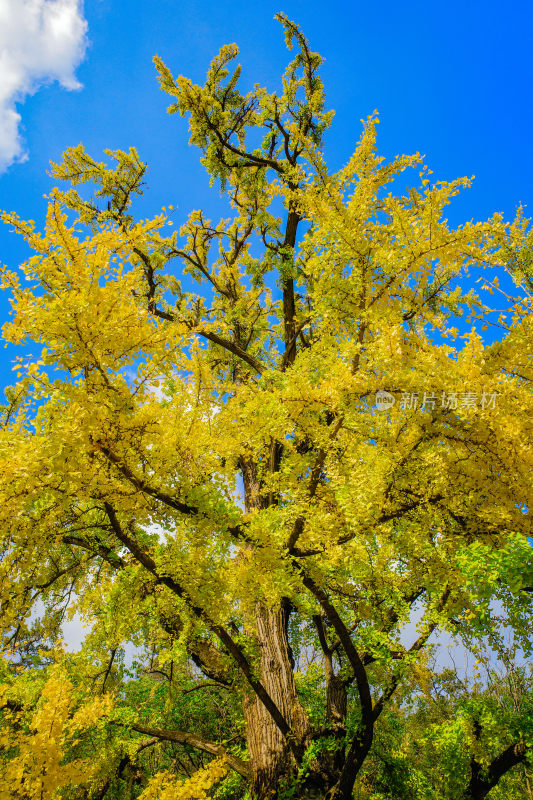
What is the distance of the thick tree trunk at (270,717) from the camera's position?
5270 mm

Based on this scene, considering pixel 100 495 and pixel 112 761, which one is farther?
pixel 112 761

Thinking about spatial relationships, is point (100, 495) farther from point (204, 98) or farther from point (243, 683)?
point (204, 98)

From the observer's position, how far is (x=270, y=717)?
5668 millimetres

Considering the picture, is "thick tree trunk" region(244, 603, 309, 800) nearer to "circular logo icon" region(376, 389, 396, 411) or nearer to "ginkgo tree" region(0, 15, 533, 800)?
"ginkgo tree" region(0, 15, 533, 800)

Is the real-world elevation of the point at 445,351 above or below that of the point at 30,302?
above

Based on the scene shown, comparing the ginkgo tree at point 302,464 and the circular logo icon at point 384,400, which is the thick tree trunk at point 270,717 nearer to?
the ginkgo tree at point 302,464

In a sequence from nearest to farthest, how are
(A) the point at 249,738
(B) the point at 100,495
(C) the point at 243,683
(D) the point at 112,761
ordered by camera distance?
1. (B) the point at 100,495
2. (C) the point at 243,683
3. (A) the point at 249,738
4. (D) the point at 112,761

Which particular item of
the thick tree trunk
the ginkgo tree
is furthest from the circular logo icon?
the thick tree trunk

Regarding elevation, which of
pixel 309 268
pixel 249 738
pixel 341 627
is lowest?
pixel 249 738

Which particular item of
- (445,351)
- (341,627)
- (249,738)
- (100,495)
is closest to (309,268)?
(445,351)

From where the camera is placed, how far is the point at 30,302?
311cm

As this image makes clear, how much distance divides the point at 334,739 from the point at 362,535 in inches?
139

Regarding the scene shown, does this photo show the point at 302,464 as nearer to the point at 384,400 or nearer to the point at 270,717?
the point at 384,400

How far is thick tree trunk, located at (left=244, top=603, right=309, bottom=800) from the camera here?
207 inches
